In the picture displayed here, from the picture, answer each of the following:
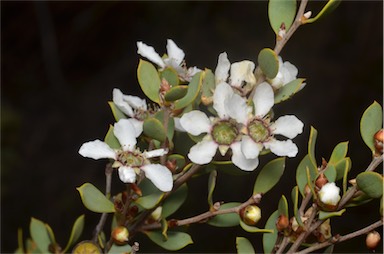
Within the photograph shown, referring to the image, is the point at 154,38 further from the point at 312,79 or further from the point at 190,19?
the point at 312,79

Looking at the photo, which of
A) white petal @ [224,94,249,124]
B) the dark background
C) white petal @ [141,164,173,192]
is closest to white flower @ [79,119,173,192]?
white petal @ [141,164,173,192]

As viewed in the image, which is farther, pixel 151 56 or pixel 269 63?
pixel 151 56

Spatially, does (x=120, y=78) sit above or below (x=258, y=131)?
above

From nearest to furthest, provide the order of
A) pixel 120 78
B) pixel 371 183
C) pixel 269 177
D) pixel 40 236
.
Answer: pixel 371 183, pixel 269 177, pixel 40 236, pixel 120 78

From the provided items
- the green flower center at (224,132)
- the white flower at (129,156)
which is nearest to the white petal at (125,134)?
the white flower at (129,156)

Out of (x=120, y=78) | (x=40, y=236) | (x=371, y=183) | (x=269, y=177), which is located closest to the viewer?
(x=371, y=183)

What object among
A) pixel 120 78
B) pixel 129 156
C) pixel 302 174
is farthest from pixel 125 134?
pixel 120 78

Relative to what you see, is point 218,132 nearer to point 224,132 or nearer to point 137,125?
point 224,132
